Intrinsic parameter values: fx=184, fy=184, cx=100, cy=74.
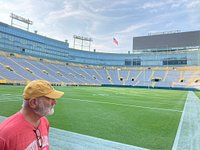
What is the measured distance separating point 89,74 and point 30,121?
6860cm

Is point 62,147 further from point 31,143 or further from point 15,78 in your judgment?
point 15,78

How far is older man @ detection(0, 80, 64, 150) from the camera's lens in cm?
170

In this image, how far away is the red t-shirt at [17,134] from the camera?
1676 mm

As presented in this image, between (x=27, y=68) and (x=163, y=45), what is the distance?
47942 millimetres

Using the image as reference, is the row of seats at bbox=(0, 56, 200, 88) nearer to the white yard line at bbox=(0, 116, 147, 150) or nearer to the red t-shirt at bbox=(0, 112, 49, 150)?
the white yard line at bbox=(0, 116, 147, 150)

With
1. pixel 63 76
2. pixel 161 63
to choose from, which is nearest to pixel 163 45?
pixel 161 63

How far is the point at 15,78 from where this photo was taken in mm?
43375

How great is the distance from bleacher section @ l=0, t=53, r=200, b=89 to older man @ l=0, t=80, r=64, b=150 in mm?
42298

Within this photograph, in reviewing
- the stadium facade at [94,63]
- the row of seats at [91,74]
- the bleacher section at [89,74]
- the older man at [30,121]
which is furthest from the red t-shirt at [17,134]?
the row of seats at [91,74]

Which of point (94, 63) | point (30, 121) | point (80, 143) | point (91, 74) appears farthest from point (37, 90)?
point (94, 63)

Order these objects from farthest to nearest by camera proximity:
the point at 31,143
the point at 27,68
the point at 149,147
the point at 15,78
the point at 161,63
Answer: the point at 161,63, the point at 27,68, the point at 15,78, the point at 149,147, the point at 31,143

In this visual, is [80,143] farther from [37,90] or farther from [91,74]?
[91,74]

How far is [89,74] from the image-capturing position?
70438 millimetres

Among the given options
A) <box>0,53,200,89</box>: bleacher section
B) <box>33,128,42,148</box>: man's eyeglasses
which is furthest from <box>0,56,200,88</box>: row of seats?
<box>33,128,42,148</box>: man's eyeglasses
